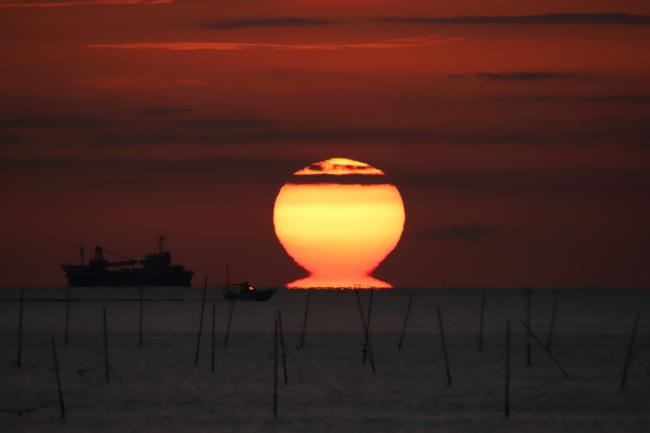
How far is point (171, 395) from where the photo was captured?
54562 millimetres

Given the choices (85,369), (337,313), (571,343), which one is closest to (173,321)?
(337,313)

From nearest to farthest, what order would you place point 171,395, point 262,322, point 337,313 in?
point 171,395 < point 262,322 < point 337,313

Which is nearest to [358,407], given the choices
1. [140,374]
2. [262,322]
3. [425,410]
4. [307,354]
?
[425,410]

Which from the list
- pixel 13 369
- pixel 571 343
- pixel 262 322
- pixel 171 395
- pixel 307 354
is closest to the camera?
pixel 171 395

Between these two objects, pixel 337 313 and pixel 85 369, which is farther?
pixel 337 313

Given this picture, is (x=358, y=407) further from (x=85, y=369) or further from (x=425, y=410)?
(x=85, y=369)

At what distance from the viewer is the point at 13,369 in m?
62.7

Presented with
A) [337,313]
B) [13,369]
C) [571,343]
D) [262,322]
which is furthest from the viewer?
[337,313]

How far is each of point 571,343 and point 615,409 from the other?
38.5 meters

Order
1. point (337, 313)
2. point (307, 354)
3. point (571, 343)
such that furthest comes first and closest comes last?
point (337, 313), point (571, 343), point (307, 354)

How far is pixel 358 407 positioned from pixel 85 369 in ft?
62.4

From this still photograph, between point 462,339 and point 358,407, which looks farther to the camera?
point 462,339

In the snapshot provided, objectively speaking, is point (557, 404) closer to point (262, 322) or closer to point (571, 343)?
point (571, 343)

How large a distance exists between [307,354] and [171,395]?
73.0 ft
